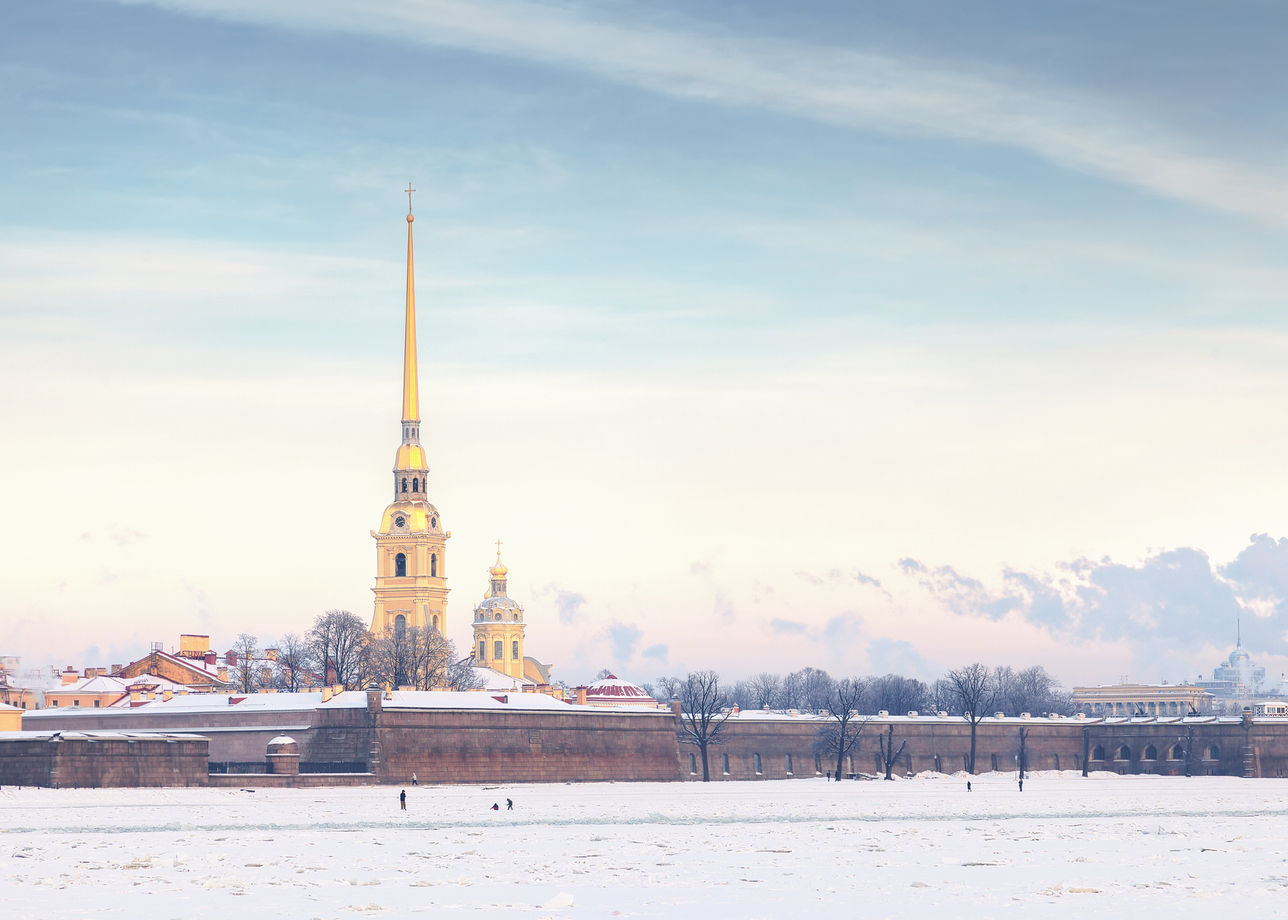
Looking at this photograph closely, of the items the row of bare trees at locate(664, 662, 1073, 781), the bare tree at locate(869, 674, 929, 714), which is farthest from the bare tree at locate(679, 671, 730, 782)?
the bare tree at locate(869, 674, 929, 714)

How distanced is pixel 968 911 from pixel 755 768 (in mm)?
66870

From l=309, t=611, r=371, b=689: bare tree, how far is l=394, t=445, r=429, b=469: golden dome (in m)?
16.8

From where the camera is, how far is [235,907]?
29.0m

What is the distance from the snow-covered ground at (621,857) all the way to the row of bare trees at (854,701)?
105ft

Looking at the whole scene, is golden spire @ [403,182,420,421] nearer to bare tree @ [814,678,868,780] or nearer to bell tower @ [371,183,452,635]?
bell tower @ [371,183,452,635]

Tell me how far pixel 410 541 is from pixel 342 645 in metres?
18.0

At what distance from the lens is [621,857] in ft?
124

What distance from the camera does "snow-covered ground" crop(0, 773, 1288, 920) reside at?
97.3ft

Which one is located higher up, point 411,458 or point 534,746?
point 411,458

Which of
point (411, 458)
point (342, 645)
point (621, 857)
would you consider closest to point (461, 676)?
point (342, 645)

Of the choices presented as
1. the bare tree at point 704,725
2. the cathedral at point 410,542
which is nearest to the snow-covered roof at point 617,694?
the bare tree at point 704,725

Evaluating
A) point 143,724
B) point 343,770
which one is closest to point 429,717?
point 343,770

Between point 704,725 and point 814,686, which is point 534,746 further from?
point 814,686

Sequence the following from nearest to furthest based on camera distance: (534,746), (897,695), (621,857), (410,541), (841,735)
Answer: (621,857)
(534,746)
(841,735)
(410,541)
(897,695)
